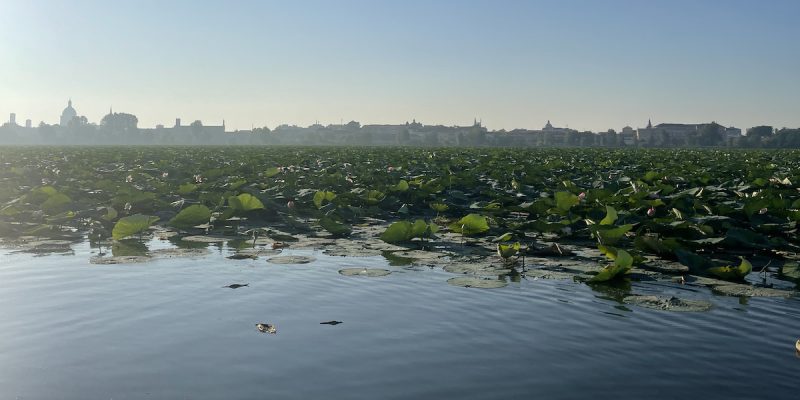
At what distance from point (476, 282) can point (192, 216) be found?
4059 mm

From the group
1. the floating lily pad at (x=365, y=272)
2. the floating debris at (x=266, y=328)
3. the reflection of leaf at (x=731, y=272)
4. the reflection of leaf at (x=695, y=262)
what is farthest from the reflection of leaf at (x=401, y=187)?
the floating debris at (x=266, y=328)

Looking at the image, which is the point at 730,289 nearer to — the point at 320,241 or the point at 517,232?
the point at 517,232

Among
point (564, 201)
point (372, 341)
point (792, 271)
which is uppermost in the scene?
point (564, 201)

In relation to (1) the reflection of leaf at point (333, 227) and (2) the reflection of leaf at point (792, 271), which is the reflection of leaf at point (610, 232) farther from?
(1) the reflection of leaf at point (333, 227)

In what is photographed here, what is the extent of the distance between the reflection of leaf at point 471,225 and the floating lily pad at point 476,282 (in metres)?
1.93

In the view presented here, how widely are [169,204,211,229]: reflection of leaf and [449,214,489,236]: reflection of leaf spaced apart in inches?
109

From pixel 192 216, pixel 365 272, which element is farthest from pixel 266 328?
pixel 192 216

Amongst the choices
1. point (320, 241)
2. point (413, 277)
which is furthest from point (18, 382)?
point (320, 241)

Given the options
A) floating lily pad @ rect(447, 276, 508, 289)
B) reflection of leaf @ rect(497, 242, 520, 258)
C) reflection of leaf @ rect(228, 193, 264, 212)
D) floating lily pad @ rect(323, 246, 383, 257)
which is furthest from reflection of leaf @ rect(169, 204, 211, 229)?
floating lily pad @ rect(447, 276, 508, 289)

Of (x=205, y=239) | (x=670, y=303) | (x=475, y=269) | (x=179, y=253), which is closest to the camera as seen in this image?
(x=670, y=303)

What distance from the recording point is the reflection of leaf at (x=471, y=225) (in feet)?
23.3

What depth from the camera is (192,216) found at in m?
7.84

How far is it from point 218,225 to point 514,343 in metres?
5.59

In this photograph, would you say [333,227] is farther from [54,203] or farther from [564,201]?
[54,203]
